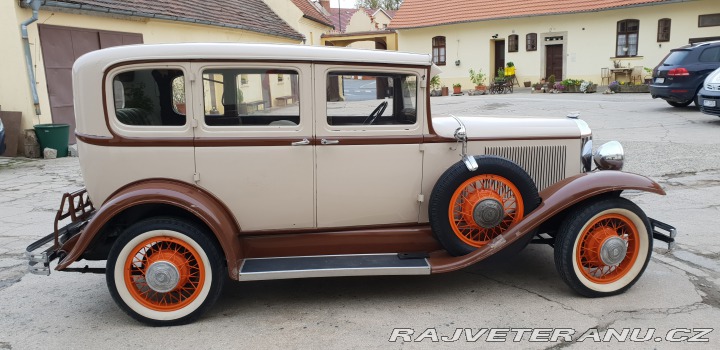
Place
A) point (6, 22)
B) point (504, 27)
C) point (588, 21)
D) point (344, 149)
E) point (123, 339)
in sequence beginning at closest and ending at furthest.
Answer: point (123, 339), point (344, 149), point (6, 22), point (588, 21), point (504, 27)

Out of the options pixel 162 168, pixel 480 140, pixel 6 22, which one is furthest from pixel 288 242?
pixel 6 22

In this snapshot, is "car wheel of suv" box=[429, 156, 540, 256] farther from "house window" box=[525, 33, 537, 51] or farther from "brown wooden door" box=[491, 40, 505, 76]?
"brown wooden door" box=[491, 40, 505, 76]

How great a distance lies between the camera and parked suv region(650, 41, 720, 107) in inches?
543

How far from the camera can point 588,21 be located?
26344 millimetres

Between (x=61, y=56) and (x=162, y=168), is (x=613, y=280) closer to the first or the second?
(x=162, y=168)

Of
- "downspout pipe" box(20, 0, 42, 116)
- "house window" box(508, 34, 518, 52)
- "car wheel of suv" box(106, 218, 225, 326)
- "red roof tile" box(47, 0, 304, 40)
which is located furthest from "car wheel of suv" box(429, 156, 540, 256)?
"house window" box(508, 34, 518, 52)

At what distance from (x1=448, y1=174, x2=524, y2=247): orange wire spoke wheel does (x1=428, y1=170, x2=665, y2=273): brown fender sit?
14 centimetres

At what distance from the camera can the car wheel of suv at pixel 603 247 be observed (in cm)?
381

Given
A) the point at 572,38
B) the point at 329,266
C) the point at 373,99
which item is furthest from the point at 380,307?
the point at 572,38

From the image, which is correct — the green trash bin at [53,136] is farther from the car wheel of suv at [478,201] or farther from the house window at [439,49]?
the house window at [439,49]

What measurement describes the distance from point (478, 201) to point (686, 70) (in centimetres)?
1287

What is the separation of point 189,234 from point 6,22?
959cm

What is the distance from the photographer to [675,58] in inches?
560
